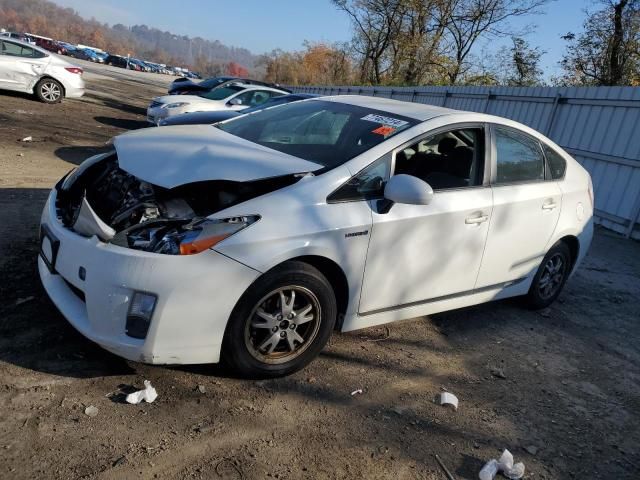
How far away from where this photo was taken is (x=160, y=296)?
2676mm

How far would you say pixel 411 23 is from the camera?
32.0 metres

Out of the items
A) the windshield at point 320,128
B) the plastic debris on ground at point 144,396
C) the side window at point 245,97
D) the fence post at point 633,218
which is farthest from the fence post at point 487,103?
the plastic debris on ground at point 144,396

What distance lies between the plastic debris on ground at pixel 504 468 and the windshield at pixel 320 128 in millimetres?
1889

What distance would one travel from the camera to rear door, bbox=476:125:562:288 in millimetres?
4066

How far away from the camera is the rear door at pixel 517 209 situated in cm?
407

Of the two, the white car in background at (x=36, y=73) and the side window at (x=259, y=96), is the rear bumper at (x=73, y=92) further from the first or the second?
the side window at (x=259, y=96)

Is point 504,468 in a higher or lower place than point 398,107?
lower

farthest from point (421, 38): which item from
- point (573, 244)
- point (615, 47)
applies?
point (573, 244)

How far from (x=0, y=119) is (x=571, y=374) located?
11.1m

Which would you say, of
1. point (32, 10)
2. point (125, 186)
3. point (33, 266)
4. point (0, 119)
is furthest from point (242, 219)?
point (32, 10)

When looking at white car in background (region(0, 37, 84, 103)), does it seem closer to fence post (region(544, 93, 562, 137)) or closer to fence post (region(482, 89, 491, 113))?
fence post (region(482, 89, 491, 113))

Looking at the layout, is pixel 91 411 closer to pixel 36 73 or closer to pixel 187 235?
pixel 187 235

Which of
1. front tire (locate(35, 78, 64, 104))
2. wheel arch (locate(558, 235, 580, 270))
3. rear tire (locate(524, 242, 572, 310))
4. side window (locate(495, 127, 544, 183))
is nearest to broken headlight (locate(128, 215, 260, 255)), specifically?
side window (locate(495, 127, 544, 183))

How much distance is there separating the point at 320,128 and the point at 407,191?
108 centimetres
